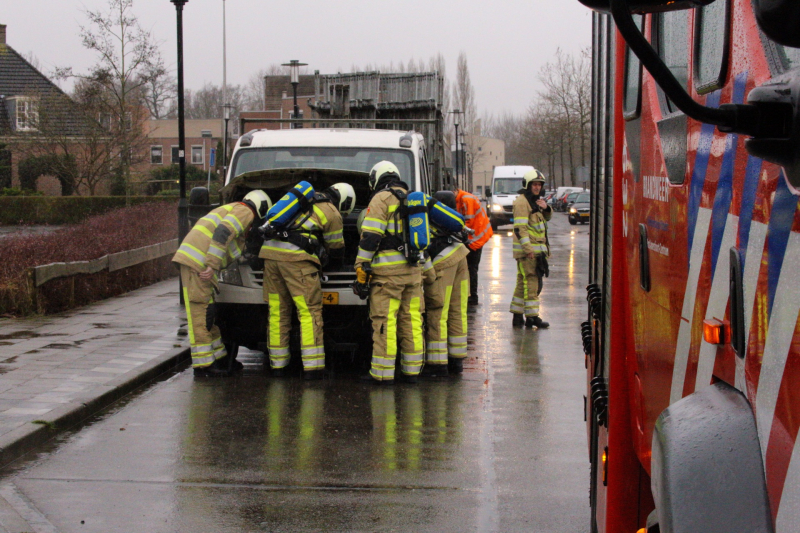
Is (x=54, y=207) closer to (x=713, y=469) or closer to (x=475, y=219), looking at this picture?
(x=475, y=219)

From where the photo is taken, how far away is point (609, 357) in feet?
10.1

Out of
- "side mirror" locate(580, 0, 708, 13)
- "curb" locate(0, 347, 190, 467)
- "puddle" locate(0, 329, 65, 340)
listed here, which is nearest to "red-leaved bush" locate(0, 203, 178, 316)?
"puddle" locate(0, 329, 65, 340)

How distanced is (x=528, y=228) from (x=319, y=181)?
9.31ft

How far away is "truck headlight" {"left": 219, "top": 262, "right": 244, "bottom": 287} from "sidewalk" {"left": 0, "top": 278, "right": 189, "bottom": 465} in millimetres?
981

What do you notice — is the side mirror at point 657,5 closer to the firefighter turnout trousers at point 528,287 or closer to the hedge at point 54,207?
the firefighter turnout trousers at point 528,287

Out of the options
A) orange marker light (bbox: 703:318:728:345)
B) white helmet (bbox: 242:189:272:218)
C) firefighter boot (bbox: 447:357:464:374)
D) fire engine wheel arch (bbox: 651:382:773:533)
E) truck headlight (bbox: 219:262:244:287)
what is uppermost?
white helmet (bbox: 242:189:272:218)

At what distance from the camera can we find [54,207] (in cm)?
3225

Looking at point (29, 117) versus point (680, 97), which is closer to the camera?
point (680, 97)

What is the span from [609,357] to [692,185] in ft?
3.71

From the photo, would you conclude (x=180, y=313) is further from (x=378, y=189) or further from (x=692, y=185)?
(x=692, y=185)

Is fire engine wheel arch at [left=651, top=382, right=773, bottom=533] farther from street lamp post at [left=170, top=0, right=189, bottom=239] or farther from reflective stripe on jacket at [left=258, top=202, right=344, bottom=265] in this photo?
street lamp post at [left=170, top=0, right=189, bottom=239]

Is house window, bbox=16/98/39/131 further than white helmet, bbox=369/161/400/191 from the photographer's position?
Yes

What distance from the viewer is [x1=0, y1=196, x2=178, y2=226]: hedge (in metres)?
31.5

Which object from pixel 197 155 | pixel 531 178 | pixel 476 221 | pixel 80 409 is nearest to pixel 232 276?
pixel 80 409
